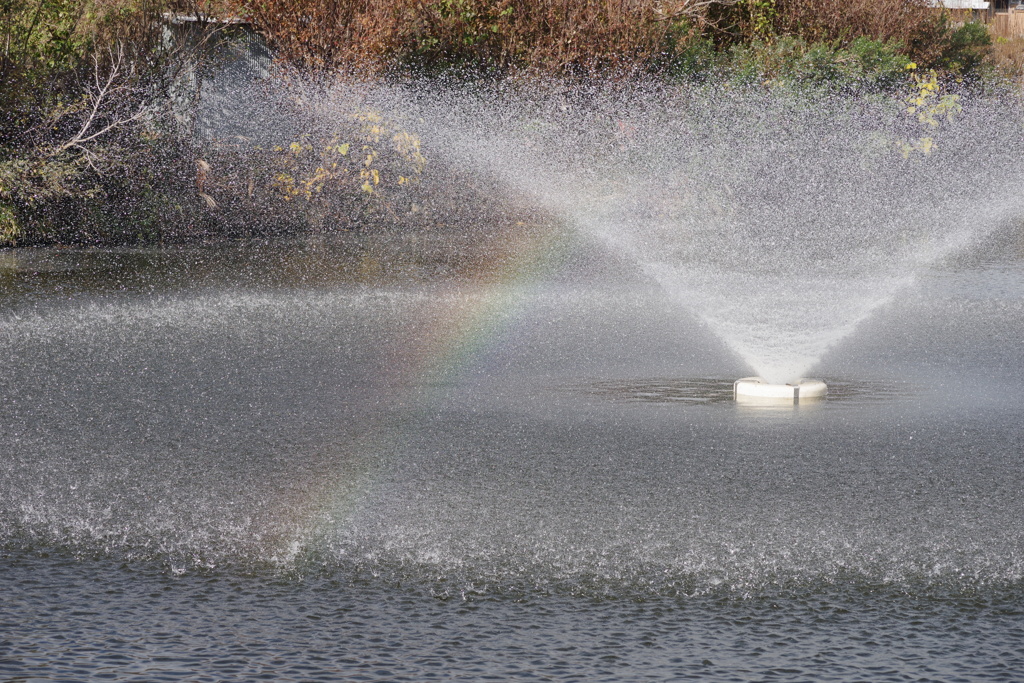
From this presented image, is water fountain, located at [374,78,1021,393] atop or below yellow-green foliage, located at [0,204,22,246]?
atop

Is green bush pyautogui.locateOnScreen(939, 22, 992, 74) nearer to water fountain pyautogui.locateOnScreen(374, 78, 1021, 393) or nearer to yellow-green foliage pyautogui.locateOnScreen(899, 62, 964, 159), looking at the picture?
yellow-green foliage pyautogui.locateOnScreen(899, 62, 964, 159)

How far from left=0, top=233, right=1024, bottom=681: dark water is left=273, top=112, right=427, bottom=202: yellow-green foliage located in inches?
423

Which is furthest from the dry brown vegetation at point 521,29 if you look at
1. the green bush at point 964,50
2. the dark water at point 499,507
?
the dark water at point 499,507

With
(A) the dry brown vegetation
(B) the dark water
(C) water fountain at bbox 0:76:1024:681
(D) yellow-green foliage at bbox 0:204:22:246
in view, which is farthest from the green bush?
(B) the dark water

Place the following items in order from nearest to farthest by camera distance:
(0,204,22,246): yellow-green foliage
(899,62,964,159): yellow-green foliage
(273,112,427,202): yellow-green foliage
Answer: (0,204,22,246): yellow-green foliage
(273,112,427,202): yellow-green foliage
(899,62,964,159): yellow-green foliage

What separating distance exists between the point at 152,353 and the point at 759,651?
6744 millimetres

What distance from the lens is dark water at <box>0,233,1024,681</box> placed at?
4.04m

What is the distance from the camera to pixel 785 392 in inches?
322

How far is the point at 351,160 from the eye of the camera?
22.2 m

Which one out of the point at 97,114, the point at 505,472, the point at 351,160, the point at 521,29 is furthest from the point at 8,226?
the point at 505,472

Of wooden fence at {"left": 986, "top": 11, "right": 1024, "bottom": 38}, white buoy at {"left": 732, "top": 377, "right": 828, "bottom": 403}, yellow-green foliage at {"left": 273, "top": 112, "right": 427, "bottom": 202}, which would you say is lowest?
white buoy at {"left": 732, "top": 377, "right": 828, "bottom": 403}

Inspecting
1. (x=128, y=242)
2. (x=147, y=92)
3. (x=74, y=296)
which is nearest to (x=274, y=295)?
(x=74, y=296)

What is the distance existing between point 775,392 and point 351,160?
1479 cm

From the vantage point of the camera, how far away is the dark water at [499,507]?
4.04 m
